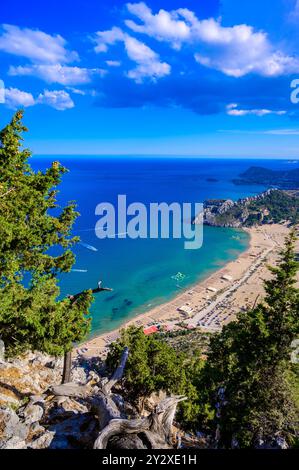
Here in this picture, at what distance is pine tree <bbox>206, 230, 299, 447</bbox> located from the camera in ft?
42.0

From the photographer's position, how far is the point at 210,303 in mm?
68625

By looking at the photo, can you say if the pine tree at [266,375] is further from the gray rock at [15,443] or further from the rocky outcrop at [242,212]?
the rocky outcrop at [242,212]

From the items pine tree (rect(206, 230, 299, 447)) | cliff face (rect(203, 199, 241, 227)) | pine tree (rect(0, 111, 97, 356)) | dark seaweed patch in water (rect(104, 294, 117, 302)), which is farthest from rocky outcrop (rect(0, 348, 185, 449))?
cliff face (rect(203, 199, 241, 227))

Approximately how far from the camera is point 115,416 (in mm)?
8648

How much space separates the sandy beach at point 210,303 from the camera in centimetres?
5722

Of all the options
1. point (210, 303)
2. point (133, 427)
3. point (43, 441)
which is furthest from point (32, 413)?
point (210, 303)

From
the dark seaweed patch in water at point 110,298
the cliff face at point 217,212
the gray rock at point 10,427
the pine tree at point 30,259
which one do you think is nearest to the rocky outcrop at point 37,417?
the gray rock at point 10,427

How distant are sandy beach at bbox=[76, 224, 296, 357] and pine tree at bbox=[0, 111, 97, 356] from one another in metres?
34.2

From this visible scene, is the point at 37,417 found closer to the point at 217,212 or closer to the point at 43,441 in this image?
the point at 43,441

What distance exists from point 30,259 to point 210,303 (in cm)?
6155

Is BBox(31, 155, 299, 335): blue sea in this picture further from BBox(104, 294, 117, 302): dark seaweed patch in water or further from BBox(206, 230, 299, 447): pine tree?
BBox(206, 230, 299, 447): pine tree

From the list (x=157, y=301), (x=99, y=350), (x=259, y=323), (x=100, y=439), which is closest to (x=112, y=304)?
(x=157, y=301)

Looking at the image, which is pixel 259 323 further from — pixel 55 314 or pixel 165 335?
pixel 165 335
